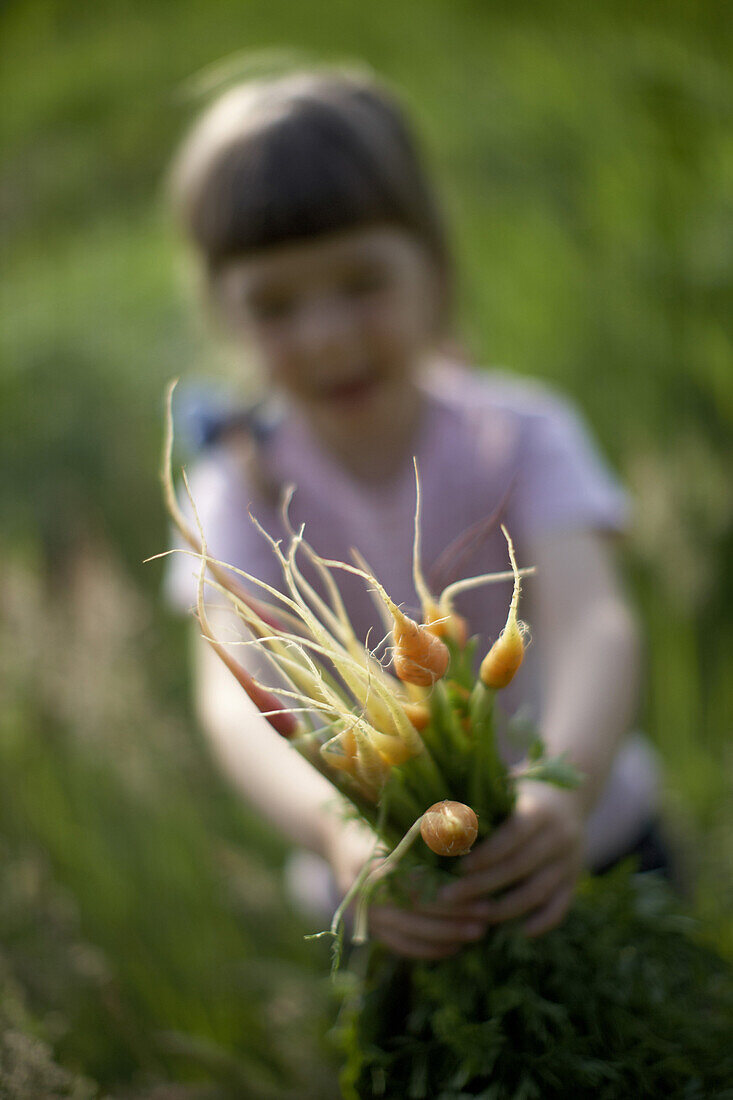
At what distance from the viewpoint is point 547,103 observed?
1.19m

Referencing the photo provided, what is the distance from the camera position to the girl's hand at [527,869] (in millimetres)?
343

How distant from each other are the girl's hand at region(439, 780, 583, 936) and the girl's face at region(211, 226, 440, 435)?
14.2 inches

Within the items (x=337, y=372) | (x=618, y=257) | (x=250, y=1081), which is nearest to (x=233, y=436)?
(x=337, y=372)

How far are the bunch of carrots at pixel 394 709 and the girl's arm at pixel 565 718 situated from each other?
2 cm

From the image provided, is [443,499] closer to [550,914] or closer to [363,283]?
[363,283]

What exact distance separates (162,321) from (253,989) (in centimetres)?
143

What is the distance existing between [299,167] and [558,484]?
35cm

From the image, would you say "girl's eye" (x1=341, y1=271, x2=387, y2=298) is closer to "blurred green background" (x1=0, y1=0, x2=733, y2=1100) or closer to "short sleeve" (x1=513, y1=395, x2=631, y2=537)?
"short sleeve" (x1=513, y1=395, x2=631, y2=537)

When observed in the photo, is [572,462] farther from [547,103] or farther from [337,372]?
[547,103]

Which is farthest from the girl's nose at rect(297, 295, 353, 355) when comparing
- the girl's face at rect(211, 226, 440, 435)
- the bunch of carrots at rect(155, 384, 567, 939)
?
the bunch of carrots at rect(155, 384, 567, 939)

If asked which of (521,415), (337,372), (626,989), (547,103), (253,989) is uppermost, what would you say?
(547,103)

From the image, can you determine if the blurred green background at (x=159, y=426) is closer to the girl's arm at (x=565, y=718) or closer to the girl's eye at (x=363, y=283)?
the girl's arm at (x=565, y=718)

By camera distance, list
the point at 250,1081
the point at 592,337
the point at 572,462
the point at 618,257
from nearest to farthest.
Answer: the point at 250,1081 → the point at 572,462 → the point at 618,257 → the point at 592,337

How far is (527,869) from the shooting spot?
359mm
